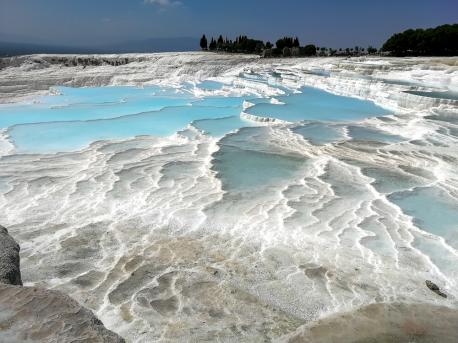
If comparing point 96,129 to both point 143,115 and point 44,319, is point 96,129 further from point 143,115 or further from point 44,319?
point 44,319

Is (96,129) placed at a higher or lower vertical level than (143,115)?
higher

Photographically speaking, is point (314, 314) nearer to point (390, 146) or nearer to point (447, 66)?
point (390, 146)

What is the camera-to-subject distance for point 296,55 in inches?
1850

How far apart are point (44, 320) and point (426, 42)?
46040 millimetres

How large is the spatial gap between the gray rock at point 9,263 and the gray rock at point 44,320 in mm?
378

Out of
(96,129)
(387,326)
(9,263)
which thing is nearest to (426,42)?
(96,129)

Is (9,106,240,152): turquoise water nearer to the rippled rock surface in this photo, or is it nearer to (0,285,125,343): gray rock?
the rippled rock surface

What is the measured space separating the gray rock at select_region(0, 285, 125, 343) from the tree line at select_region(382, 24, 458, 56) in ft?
148

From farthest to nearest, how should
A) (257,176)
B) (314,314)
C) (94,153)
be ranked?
(94,153)
(257,176)
(314,314)

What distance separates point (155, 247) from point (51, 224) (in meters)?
1.66

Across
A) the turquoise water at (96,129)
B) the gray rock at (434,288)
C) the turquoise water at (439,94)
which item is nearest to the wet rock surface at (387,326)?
the gray rock at (434,288)

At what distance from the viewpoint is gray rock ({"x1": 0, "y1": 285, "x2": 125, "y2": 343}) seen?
240 centimetres

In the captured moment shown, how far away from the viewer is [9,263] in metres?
3.33

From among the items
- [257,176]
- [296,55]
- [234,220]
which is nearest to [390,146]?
[257,176]
